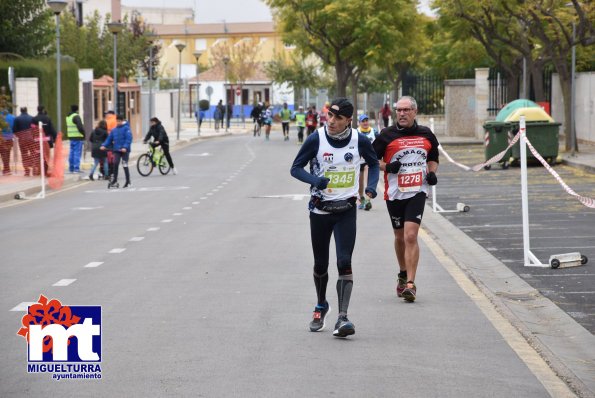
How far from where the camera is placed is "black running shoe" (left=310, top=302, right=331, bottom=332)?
948 centimetres

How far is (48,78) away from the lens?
150 ft

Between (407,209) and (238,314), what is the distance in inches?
81.3

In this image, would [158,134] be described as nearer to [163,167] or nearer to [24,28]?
[163,167]

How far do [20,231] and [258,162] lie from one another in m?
21.6

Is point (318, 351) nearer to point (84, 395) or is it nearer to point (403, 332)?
point (403, 332)

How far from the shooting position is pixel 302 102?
94.4 metres

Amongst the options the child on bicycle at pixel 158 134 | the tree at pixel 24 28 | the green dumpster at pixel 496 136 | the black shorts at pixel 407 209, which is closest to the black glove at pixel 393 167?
the black shorts at pixel 407 209

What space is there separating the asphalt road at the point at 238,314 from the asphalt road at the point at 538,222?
868mm

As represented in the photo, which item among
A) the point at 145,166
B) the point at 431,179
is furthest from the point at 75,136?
the point at 431,179

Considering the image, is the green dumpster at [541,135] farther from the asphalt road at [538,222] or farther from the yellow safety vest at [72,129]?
the yellow safety vest at [72,129]

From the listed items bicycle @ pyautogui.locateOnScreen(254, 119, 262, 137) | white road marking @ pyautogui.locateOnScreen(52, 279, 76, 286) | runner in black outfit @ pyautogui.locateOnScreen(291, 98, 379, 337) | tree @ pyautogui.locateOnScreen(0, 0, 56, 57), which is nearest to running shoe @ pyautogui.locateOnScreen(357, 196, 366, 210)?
white road marking @ pyautogui.locateOnScreen(52, 279, 76, 286)

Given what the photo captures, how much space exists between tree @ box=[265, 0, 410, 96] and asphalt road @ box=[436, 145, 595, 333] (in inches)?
900

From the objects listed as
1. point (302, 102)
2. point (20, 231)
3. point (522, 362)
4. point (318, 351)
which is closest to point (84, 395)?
point (318, 351)

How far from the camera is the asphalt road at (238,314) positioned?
7570 millimetres
